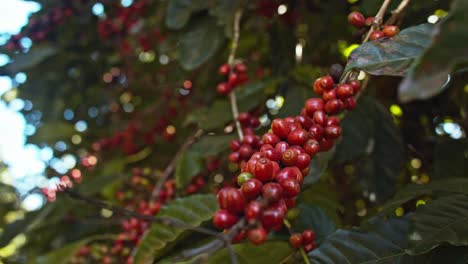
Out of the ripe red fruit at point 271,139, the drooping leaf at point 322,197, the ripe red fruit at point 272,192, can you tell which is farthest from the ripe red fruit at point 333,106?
the drooping leaf at point 322,197

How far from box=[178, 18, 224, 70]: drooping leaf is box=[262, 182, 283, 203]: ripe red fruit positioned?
0.82 metres

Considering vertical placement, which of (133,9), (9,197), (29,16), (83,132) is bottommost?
(9,197)

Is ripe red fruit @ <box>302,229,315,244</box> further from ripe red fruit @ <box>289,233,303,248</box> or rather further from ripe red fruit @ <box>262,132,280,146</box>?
ripe red fruit @ <box>262,132,280,146</box>

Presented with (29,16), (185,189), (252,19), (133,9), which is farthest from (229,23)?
(29,16)

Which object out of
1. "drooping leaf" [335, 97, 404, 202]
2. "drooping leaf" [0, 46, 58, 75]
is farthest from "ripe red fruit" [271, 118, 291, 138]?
"drooping leaf" [0, 46, 58, 75]

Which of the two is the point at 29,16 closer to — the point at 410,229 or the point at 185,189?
the point at 185,189

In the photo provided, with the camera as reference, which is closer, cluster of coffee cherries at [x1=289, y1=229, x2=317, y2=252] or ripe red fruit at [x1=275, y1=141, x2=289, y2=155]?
ripe red fruit at [x1=275, y1=141, x2=289, y2=155]

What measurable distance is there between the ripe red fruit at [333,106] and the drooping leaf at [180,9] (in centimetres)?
70

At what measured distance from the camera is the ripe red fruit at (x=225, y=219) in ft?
1.59

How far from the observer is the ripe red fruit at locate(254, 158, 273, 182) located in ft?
1.70

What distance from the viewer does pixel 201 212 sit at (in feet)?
2.72

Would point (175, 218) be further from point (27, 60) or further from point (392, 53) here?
point (27, 60)

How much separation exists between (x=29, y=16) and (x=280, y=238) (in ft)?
5.80

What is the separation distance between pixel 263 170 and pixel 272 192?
41 mm
